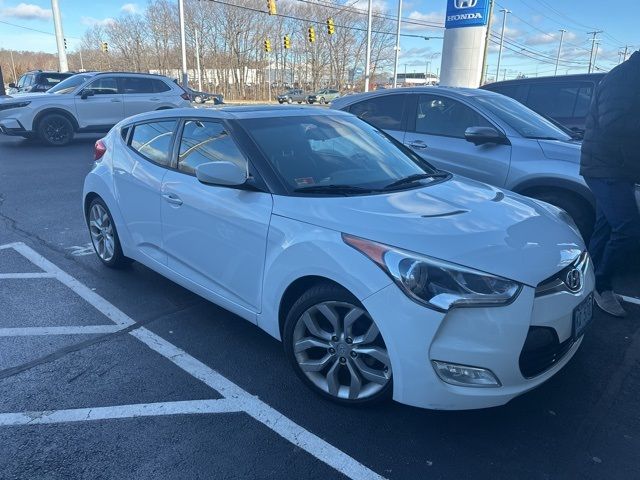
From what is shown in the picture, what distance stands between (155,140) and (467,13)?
63.1ft

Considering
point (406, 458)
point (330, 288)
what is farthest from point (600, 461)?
point (330, 288)

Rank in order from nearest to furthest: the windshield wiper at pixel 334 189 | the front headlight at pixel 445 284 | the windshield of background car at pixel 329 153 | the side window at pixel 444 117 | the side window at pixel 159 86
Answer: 1. the front headlight at pixel 445 284
2. the windshield wiper at pixel 334 189
3. the windshield of background car at pixel 329 153
4. the side window at pixel 444 117
5. the side window at pixel 159 86

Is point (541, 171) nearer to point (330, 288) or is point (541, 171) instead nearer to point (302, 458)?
point (330, 288)

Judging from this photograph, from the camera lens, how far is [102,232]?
4586 millimetres

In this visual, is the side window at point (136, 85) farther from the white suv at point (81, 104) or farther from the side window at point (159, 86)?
the side window at point (159, 86)

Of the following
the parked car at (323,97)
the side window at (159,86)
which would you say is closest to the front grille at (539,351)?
the side window at (159,86)

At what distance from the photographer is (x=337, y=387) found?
2.67 m

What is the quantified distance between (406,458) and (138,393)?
5.04ft

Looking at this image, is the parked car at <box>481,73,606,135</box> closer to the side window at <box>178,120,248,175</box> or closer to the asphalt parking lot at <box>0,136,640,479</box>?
the asphalt parking lot at <box>0,136,640,479</box>

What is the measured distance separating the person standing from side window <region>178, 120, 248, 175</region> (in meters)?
2.62

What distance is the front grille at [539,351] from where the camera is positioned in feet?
7.44

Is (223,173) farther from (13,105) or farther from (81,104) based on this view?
(13,105)

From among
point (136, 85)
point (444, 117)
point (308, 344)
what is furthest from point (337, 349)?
point (136, 85)

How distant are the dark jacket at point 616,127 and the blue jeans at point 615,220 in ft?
0.26
